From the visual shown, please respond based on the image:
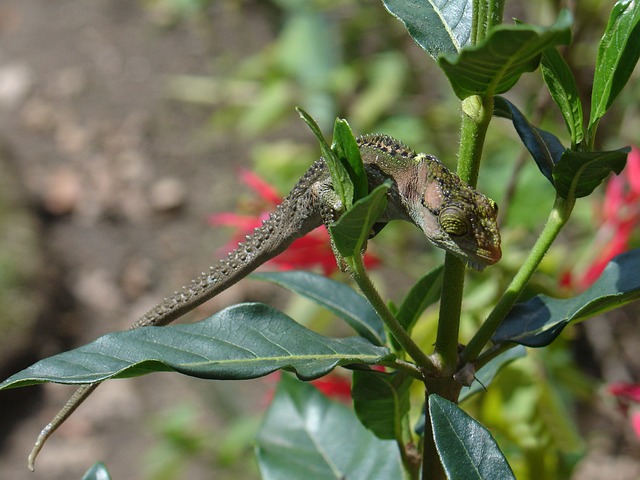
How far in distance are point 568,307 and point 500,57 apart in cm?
35

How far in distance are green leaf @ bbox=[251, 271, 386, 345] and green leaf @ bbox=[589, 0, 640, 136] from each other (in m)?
0.37

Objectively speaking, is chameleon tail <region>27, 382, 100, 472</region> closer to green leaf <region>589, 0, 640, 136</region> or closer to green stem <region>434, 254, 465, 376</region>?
green stem <region>434, 254, 465, 376</region>

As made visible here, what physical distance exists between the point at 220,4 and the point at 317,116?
2565 mm

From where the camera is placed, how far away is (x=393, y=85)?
9.57 ft

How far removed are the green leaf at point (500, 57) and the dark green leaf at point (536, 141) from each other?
171 millimetres

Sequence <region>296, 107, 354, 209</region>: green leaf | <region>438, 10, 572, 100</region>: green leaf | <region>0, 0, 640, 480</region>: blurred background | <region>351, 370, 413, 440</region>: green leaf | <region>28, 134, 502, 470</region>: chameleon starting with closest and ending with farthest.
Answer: <region>438, 10, 572, 100</region>: green leaf → <region>296, 107, 354, 209</region>: green leaf → <region>351, 370, 413, 440</region>: green leaf → <region>28, 134, 502, 470</region>: chameleon → <region>0, 0, 640, 480</region>: blurred background

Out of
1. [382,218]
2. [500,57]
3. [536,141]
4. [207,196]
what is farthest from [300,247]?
[207,196]

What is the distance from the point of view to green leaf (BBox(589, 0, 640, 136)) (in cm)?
75

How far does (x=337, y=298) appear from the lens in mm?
1046

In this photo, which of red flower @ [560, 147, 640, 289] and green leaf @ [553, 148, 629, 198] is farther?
red flower @ [560, 147, 640, 289]

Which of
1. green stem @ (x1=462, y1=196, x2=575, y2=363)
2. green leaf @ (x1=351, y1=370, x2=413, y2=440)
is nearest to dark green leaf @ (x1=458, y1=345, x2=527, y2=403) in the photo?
green leaf @ (x1=351, y1=370, x2=413, y2=440)

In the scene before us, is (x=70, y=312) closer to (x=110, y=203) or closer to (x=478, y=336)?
(x=110, y=203)

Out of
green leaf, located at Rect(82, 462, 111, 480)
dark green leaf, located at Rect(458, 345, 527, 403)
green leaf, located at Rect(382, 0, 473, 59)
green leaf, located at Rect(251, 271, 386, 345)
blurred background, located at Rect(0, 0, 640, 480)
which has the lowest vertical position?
blurred background, located at Rect(0, 0, 640, 480)

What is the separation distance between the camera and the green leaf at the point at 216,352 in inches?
28.7
